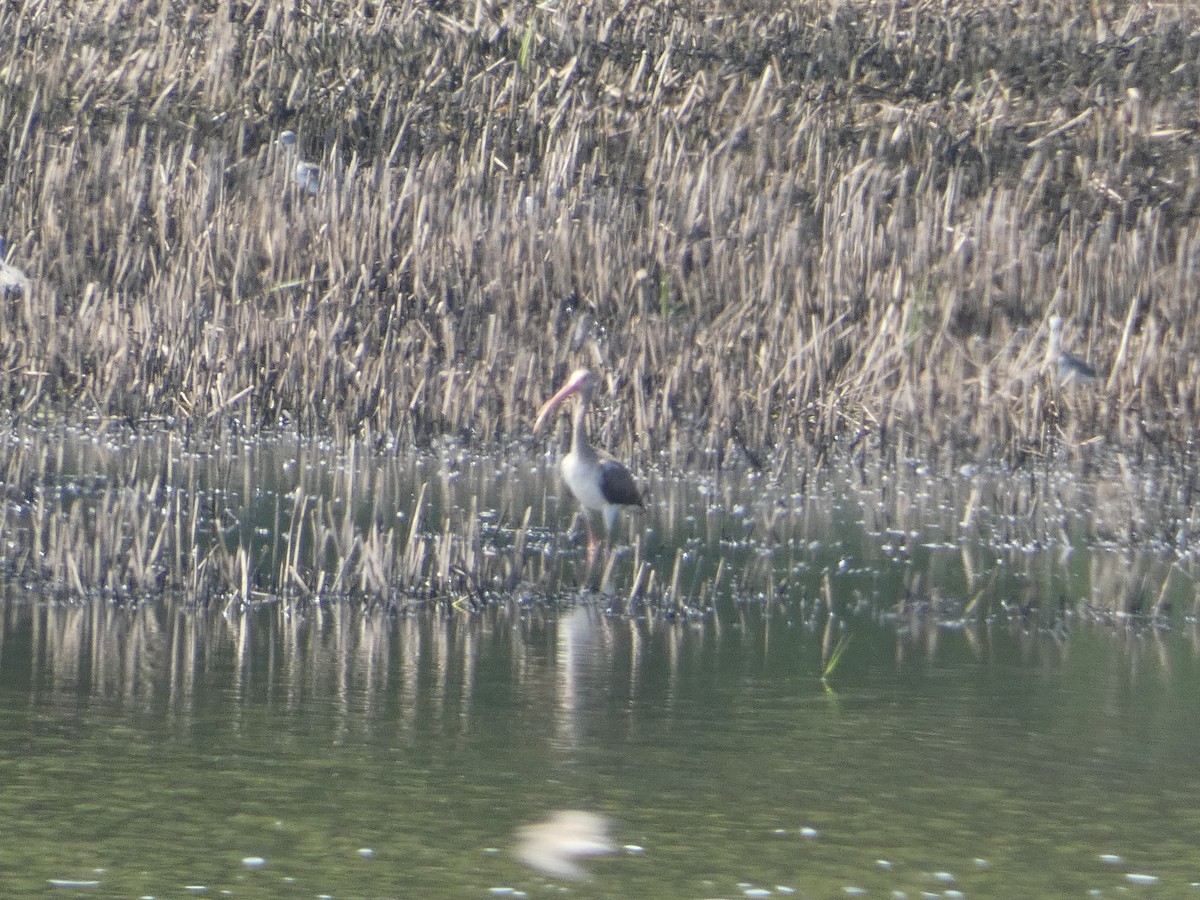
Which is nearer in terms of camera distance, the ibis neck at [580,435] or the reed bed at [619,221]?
the ibis neck at [580,435]

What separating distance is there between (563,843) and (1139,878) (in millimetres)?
1303

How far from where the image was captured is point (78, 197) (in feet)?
49.6

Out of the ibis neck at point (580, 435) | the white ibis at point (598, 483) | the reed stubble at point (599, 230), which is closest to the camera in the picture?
the white ibis at point (598, 483)

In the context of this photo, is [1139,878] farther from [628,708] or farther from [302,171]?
[302,171]

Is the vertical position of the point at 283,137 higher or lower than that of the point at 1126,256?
higher

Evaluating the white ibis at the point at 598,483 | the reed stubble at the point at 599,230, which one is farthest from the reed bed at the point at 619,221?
the white ibis at the point at 598,483

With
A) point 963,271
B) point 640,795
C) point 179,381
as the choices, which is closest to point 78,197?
point 179,381

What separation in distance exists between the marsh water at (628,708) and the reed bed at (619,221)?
42.4 inches

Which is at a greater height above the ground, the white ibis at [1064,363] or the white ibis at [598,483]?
the white ibis at [1064,363]

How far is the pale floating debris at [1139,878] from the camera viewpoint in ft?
16.5

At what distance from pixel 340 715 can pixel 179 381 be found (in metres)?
6.23

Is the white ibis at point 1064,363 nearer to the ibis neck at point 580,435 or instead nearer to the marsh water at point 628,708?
the marsh water at point 628,708

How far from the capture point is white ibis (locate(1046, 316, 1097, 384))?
12516mm

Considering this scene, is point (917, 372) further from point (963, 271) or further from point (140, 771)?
point (140, 771)
